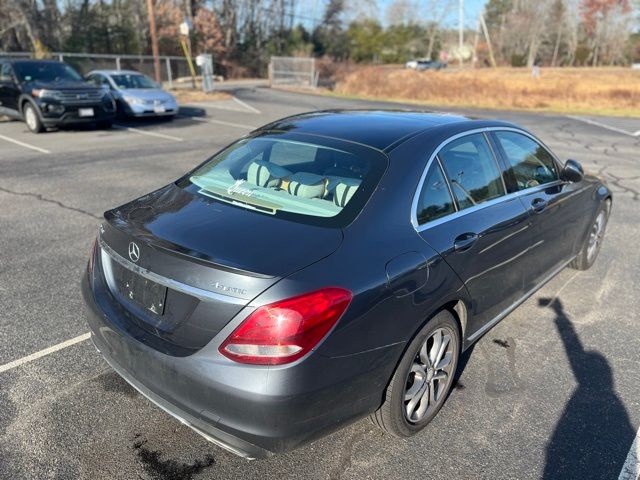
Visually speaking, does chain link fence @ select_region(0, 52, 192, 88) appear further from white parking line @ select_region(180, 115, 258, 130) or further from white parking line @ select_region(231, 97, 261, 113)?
white parking line @ select_region(180, 115, 258, 130)

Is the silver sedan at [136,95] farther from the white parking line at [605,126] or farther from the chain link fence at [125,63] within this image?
the white parking line at [605,126]

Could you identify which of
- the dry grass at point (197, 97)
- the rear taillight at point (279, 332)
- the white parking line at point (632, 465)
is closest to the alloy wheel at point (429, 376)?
the rear taillight at point (279, 332)

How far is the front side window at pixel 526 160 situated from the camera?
12.3ft

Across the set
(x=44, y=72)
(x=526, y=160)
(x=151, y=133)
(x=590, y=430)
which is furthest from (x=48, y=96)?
(x=590, y=430)

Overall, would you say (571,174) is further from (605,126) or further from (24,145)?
(605,126)

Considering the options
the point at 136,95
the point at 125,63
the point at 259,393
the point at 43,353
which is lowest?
the point at 43,353

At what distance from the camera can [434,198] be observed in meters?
2.91

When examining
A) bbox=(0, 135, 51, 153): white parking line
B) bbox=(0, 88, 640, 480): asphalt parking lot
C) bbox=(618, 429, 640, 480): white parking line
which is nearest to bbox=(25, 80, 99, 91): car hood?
bbox=(0, 135, 51, 153): white parking line

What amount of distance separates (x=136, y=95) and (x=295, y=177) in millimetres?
13320

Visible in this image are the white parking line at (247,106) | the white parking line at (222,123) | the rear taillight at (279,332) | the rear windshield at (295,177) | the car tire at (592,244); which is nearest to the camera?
the rear taillight at (279,332)

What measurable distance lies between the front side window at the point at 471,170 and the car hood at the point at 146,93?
1336cm

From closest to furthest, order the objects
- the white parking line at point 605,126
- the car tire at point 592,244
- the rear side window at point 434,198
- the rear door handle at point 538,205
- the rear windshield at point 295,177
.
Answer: the rear windshield at point 295,177
the rear side window at point 434,198
the rear door handle at point 538,205
the car tire at point 592,244
the white parking line at point 605,126

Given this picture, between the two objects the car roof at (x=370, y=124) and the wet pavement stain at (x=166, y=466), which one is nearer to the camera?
the wet pavement stain at (x=166, y=466)

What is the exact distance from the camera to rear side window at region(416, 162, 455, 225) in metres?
2.79
